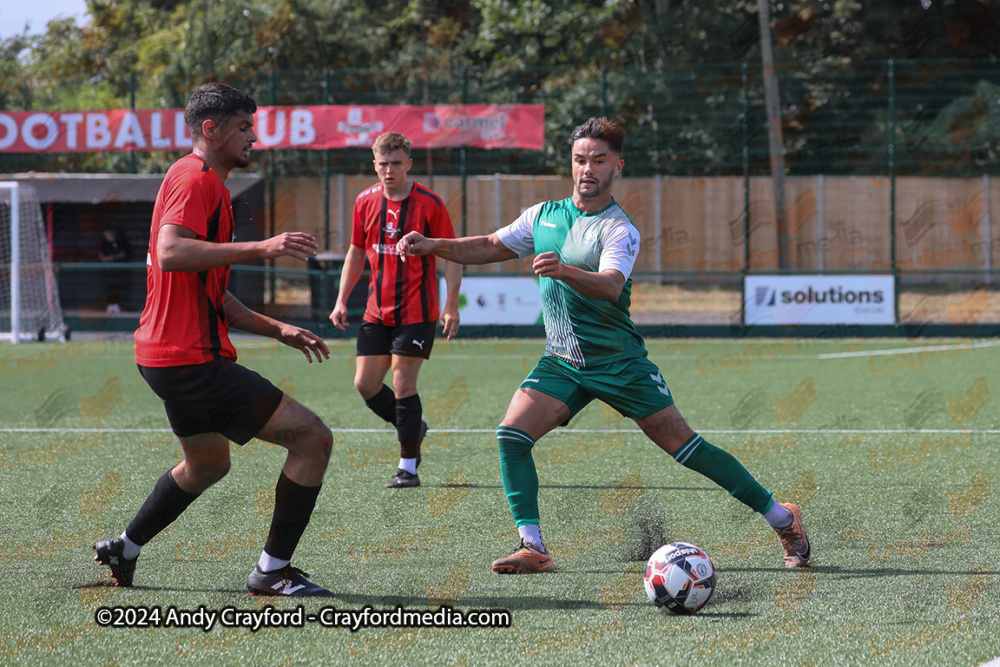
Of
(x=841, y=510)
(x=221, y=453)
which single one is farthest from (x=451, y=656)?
(x=841, y=510)

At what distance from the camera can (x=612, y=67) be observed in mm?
30344

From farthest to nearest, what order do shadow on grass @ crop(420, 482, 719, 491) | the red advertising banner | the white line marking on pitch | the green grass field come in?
the red advertising banner, the white line marking on pitch, shadow on grass @ crop(420, 482, 719, 491), the green grass field

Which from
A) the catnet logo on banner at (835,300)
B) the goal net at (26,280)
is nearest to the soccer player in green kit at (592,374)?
the catnet logo on banner at (835,300)

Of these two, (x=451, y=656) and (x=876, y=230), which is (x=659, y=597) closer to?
→ (x=451, y=656)

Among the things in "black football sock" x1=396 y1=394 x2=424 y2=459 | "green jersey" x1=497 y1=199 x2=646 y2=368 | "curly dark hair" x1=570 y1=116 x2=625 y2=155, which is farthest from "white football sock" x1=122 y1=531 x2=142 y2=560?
"black football sock" x1=396 y1=394 x2=424 y2=459

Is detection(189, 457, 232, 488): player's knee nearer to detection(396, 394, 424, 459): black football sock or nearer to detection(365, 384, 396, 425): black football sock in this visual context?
detection(396, 394, 424, 459): black football sock

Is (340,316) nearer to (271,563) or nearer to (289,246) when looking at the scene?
(271,563)

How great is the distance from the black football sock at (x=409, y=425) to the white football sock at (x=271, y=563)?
8.60 ft

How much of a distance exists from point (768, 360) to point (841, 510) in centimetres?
931

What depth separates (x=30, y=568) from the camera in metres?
4.62

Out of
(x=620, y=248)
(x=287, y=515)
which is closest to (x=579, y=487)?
(x=620, y=248)

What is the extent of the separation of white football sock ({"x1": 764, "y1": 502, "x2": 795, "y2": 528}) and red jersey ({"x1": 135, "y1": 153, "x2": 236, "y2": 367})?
90.3 inches

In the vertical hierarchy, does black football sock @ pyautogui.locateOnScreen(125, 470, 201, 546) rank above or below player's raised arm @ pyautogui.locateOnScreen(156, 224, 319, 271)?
below

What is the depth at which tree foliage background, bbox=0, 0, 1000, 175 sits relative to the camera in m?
25.0
